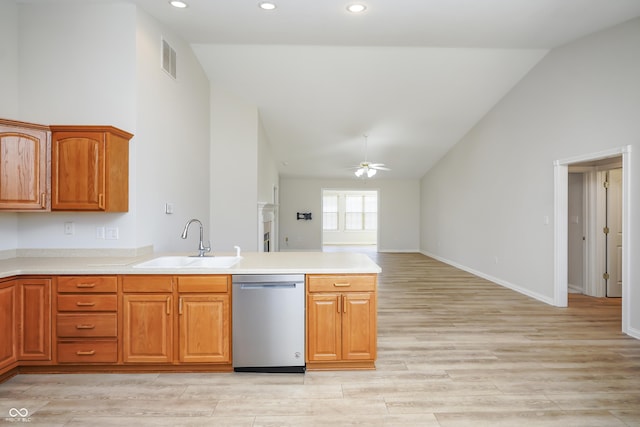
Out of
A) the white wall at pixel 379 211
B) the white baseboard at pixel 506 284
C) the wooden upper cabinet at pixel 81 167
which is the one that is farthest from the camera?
the white wall at pixel 379 211

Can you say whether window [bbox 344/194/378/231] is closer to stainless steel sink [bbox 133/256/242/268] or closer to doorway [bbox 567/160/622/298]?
doorway [bbox 567/160/622/298]

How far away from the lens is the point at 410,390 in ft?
8.29

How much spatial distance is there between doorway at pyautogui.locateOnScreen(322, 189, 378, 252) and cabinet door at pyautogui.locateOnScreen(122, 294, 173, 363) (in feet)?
38.6

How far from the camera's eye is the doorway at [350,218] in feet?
47.6

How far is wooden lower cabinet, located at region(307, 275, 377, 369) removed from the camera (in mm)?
2752

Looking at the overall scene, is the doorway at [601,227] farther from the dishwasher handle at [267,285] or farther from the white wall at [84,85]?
the white wall at [84,85]

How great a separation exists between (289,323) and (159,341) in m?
1.03

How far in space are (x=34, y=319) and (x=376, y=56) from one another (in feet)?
15.9

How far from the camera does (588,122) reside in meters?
4.20

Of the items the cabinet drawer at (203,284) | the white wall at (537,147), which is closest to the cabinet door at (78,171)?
the cabinet drawer at (203,284)

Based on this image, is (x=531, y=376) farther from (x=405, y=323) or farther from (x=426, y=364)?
(x=405, y=323)

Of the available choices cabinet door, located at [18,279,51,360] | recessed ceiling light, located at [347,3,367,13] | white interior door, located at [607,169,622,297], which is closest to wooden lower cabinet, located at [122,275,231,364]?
cabinet door, located at [18,279,51,360]

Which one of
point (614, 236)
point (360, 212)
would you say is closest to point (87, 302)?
point (614, 236)

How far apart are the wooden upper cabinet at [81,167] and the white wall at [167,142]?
1.18ft
